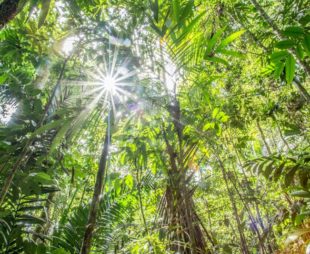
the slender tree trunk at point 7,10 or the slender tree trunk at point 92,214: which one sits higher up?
the slender tree trunk at point 7,10

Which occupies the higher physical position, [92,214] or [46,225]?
[46,225]

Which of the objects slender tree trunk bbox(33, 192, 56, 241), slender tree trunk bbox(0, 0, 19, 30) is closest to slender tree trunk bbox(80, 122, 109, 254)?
slender tree trunk bbox(33, 192, 56, 241)

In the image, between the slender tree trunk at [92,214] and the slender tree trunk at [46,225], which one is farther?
the slender tree trunk at [46,225]

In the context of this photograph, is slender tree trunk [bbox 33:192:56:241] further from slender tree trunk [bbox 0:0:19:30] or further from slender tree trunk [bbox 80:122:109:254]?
slender tree trunk [bbox 0:0:19:30]

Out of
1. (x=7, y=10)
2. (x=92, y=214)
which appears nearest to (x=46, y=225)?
(x=92, y=214)

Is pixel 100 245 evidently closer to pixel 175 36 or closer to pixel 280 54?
pixel 175 36

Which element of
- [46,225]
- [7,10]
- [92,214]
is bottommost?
[92,214]

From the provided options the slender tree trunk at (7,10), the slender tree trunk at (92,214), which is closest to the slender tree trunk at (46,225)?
the slender tree trunk at (92,214)

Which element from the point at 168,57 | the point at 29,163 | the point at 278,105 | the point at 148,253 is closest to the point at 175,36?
the point at 168,57

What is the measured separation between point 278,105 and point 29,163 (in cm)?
267

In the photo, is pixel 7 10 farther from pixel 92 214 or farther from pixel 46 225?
pixel 46 225

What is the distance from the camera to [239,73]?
284 centimetres

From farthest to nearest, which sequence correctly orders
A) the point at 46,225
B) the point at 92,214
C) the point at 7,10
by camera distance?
the point at 46,225
the point at 7,10
the point at 92,214

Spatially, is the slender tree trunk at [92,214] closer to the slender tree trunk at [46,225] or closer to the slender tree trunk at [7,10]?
the slender tree trunk at [46,225]
